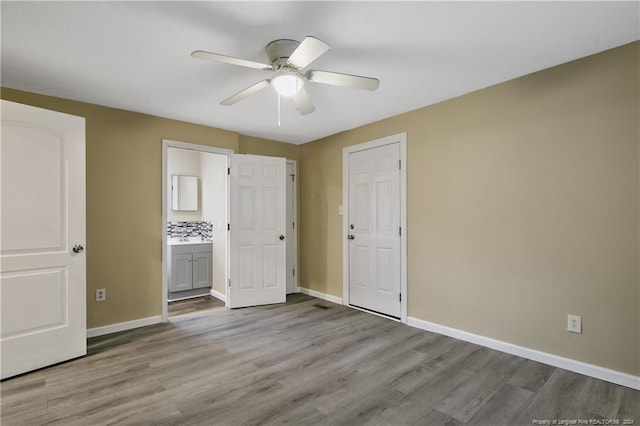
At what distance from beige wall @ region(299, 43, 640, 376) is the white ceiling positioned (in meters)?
0.27

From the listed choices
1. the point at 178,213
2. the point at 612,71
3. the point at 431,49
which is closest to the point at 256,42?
the point at 431,49

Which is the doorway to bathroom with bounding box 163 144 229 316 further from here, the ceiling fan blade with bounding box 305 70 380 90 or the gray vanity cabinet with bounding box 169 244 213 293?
the ceiling fan blade with bounding box 305 70 380 90

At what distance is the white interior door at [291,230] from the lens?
504 centimetres

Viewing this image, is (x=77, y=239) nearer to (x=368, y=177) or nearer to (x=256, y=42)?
(x=256, y=42)

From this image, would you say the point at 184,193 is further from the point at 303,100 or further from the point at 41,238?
the point at 303,100

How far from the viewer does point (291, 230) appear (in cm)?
506

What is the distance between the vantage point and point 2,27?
1.97m

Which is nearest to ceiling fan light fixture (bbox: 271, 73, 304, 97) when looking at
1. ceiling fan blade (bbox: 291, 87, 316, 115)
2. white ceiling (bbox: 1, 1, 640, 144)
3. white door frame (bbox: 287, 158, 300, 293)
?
ceiling fan blade (bbox: 291, 87, 316, 115)

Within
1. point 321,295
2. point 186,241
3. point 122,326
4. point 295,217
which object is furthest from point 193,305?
point 295,217

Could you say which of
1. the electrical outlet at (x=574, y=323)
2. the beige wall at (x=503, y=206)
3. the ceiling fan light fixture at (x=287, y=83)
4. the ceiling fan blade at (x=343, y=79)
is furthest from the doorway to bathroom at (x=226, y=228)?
the electrical outlet at (x=574, y=323)

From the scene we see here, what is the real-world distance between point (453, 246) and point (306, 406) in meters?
2.07

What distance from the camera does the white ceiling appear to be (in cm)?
183

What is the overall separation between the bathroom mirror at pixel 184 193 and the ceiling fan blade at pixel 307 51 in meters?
3.92

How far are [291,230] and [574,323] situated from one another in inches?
142
